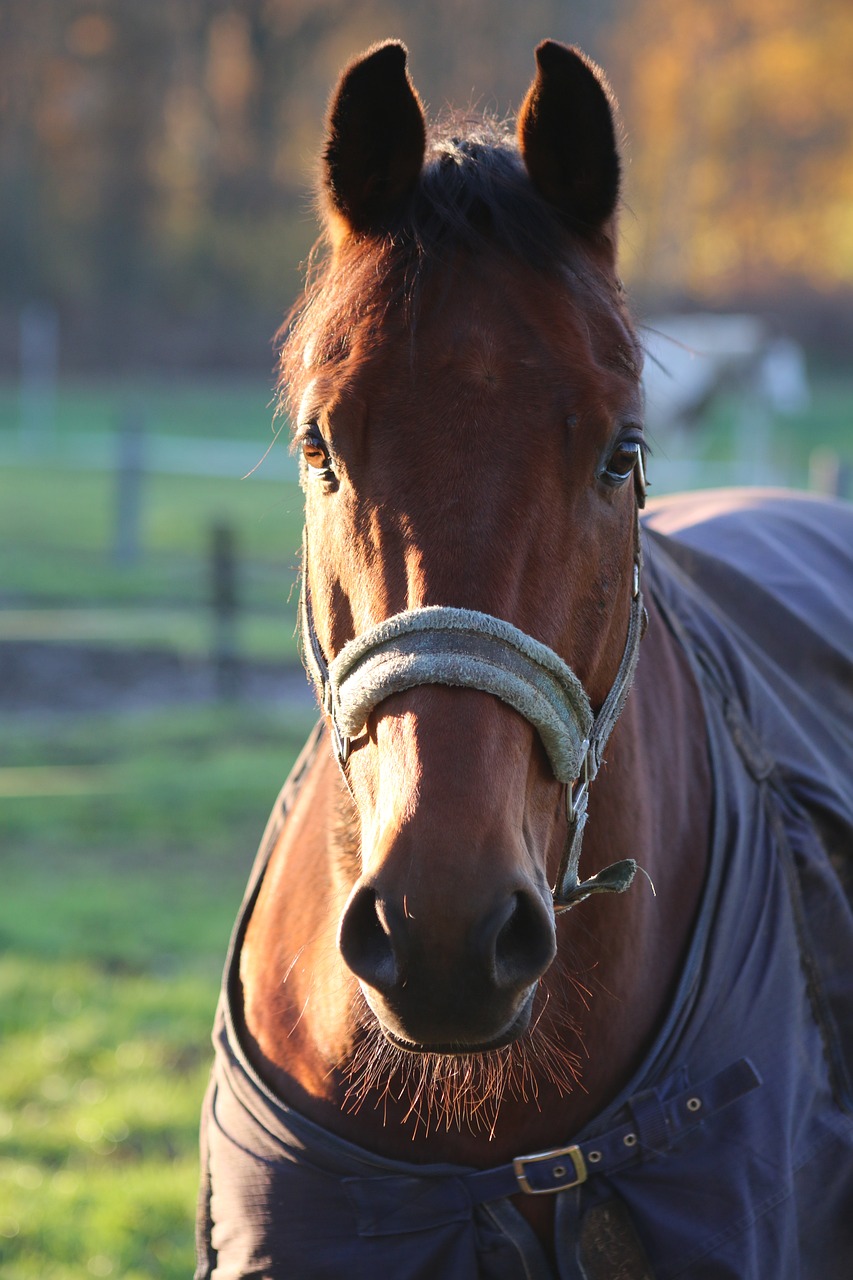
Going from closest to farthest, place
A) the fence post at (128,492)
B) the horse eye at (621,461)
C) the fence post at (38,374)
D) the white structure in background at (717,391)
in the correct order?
the horse eye at (621,461) → the fence post at (128,492) → the white structure in background at (717,391) → the fence post at (38,374)

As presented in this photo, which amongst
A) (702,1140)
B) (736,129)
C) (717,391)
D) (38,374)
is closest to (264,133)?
(38,374)

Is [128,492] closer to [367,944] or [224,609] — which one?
[224,609]

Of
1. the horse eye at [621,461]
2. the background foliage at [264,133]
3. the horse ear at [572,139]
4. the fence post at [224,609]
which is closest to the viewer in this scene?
the horse eye at [621,461]

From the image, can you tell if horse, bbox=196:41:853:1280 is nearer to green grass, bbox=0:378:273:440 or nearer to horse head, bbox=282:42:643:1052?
horse head, bbox=282:42:643:1052

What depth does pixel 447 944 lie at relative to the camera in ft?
4.63

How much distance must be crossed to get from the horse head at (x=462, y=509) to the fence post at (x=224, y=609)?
632cm

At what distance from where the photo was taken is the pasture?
136 inches

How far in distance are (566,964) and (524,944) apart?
0.48m

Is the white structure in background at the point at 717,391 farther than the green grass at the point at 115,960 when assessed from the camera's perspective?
Yes

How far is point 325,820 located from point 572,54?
1266mm

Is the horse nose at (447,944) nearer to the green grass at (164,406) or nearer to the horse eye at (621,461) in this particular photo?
the horse eye at (621,461)

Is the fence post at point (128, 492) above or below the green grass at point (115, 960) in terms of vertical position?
above

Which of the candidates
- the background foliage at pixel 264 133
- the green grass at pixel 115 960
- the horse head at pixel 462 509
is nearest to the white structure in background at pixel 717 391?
the green grass at pixel 115 960

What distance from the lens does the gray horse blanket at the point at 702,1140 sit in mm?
1867
